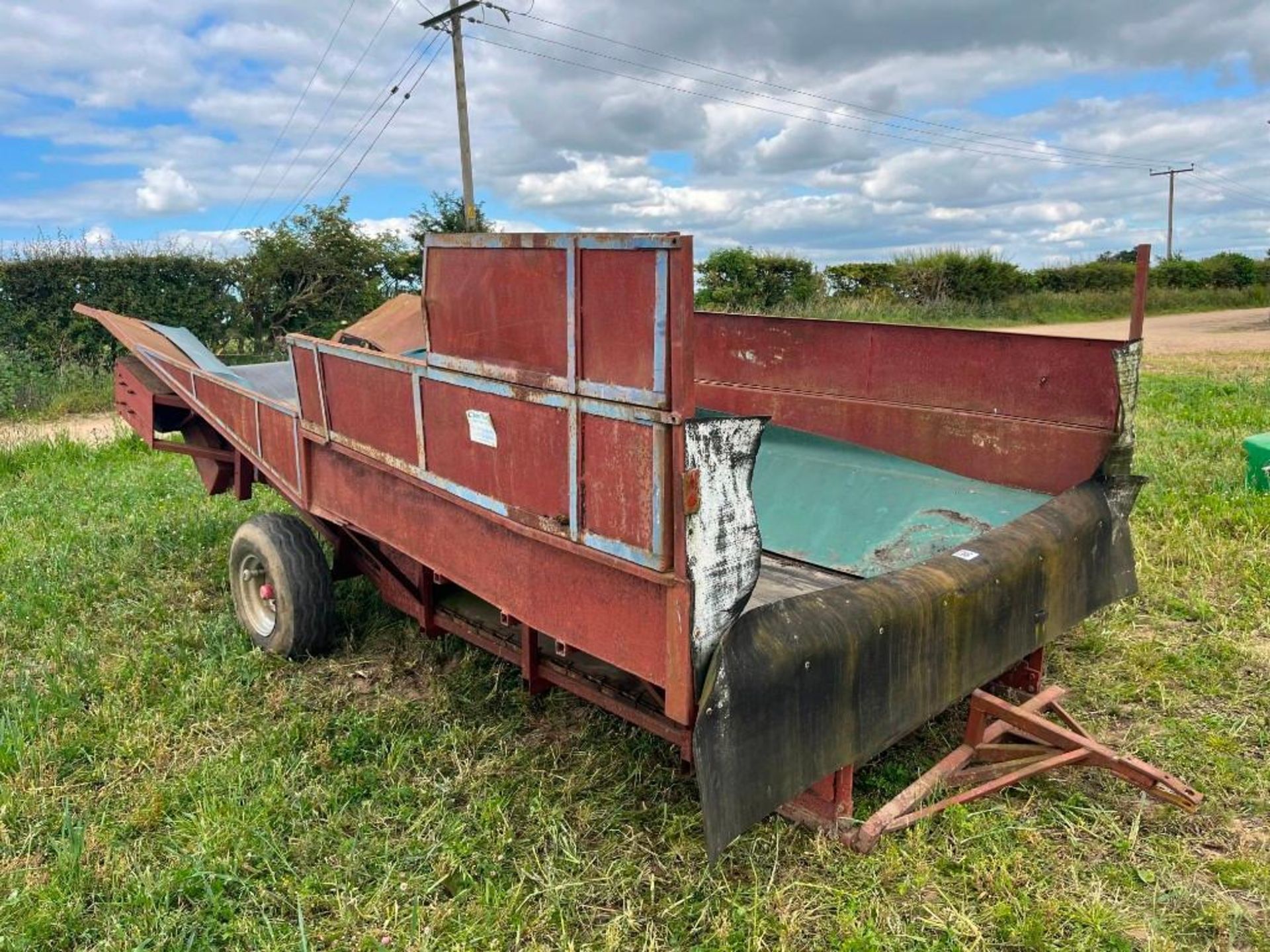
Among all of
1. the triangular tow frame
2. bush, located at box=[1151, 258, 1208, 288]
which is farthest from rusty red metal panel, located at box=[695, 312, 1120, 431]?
bush, located at box=[1151, 258, 1208, 288]

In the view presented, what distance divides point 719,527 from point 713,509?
0.05 metres

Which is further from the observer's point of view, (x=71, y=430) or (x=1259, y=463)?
(x=71, y=430)

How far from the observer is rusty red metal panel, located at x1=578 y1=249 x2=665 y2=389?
2059mm

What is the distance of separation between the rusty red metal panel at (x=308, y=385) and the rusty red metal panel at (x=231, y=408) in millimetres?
539

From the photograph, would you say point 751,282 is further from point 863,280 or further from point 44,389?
point 44,389

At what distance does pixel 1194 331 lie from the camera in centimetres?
2445

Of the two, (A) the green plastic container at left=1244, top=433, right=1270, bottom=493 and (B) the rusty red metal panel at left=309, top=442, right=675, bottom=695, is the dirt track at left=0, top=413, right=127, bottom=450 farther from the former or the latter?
(A) the green plastic container at left=1244, top=433, right=1270, bottom=493

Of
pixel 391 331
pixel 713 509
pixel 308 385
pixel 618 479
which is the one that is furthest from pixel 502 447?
pixel 391 331

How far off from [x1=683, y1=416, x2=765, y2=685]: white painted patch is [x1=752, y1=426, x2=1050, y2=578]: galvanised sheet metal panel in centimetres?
145

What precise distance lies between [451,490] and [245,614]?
192 centimetres

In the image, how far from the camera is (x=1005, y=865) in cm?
246

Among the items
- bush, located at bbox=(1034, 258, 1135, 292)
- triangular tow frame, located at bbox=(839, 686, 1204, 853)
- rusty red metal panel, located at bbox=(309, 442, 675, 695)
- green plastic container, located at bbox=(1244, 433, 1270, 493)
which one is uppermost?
bush, located at bbox=(1034, 258, 1135, 292)

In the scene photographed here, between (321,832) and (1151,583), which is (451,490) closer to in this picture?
(321,832)

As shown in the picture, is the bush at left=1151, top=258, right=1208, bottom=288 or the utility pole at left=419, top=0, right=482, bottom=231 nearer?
the utility pole at left=419, top=0, right=482, bottom=231
